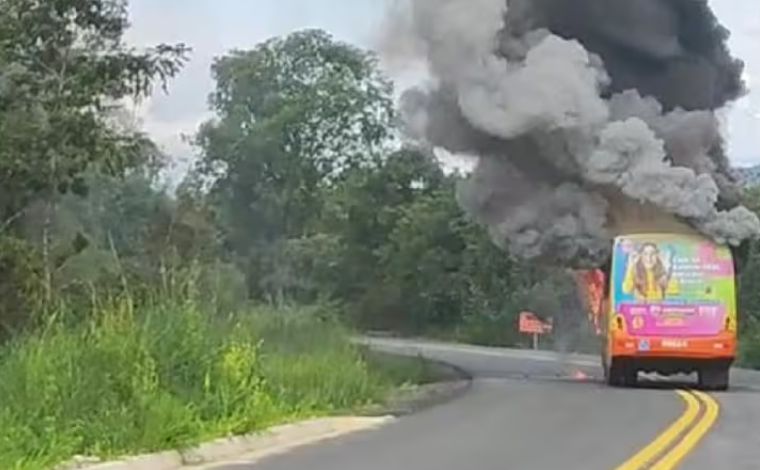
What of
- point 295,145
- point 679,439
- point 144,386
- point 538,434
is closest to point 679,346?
point 538,434

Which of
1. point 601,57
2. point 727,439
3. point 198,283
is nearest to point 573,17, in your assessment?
point 601,57

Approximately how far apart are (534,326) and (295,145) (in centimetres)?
3762

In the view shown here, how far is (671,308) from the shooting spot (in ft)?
104

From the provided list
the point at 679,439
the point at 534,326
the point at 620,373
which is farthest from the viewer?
the point at 534,326

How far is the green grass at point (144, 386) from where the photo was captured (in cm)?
1534

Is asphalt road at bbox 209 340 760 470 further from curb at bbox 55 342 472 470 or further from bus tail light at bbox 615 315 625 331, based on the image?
bus tail light at bbox 615 315 625 331

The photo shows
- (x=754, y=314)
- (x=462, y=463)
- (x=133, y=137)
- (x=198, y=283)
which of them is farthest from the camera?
(x=754, y=314)

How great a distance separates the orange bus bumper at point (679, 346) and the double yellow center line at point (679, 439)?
4.51 metres

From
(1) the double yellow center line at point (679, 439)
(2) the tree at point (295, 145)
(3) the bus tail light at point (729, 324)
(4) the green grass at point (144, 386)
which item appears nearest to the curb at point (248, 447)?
(4) the green grass at point (144, 386)

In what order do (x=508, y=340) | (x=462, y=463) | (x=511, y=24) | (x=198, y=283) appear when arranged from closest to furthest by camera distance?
1. (x=462, y=463)
2. (x=198, y=283)
3. (x=511, y=24)
4. (x=508, y=340)

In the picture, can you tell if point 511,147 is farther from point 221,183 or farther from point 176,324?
point 221,183

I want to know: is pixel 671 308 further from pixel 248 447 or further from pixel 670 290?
pixel 248 447

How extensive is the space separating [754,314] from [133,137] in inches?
1080

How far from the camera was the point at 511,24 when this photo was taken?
41.2 meters
